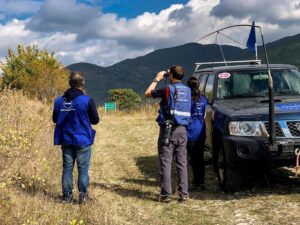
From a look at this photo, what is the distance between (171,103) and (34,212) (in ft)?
7.68

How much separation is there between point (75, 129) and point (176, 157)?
149 cm

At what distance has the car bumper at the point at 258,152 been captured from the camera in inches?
241

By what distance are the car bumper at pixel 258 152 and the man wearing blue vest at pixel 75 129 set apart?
1859 millimetres

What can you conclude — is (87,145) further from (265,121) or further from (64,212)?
(265,121)

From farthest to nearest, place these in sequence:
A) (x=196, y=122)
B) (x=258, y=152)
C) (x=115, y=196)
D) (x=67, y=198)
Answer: (x=196, y=122) < (x=115, y=196) < (x=67, y=198) < (x=258, y=152)

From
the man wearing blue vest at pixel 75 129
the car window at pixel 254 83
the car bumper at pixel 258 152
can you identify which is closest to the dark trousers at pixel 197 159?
the car window at pixel 254 83

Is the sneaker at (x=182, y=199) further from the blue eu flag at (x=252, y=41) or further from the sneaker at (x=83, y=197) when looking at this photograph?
the blue eu flag at (x=252, y=41)

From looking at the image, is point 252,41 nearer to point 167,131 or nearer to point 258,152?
point 167,131

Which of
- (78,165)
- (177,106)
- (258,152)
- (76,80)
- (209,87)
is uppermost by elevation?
(76,80)

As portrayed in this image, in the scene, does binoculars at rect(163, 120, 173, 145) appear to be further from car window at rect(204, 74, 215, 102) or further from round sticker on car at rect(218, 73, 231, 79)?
round sticker on car at rect(218, 73, 231, 79)

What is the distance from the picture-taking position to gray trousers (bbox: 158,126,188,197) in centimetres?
679

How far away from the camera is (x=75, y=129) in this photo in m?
6.44

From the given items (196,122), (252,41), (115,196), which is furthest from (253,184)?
(252,41)

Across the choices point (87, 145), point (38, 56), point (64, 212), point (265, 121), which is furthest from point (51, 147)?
point (38, 56)
